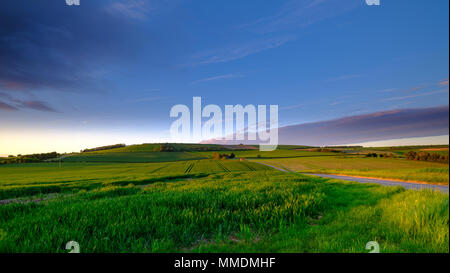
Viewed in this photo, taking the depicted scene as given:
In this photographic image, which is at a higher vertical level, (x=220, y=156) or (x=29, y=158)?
(x=29, y=158)

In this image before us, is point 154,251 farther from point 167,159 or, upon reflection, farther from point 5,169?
point 167,159

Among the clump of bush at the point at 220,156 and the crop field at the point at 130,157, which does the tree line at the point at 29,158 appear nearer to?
the crop field at the point at 130,157

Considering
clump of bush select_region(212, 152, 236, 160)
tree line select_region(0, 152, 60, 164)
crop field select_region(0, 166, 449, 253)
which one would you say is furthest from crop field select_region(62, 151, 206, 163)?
crop field select_region(0, 166, 449, 253)

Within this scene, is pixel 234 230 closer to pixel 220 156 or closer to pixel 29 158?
pixel 29 158

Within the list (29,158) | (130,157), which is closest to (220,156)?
(130,157)

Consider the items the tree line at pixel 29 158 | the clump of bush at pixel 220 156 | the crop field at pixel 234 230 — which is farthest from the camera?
the clump of bush at pixel 220 156

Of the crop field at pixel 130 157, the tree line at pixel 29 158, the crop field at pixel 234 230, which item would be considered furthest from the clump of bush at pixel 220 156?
the crop field at pixel 234 230

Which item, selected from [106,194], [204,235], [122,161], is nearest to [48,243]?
[204,235]

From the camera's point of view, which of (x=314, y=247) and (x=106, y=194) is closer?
(x=314, y=247)

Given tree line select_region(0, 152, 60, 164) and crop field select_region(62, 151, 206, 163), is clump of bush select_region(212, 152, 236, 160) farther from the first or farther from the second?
tree line select_region(0, 152, 60, 164)

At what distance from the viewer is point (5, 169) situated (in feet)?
32.6

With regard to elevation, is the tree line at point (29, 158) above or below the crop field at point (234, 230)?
above

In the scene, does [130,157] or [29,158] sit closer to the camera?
[29,158]

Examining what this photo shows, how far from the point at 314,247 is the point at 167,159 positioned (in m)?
54.4
